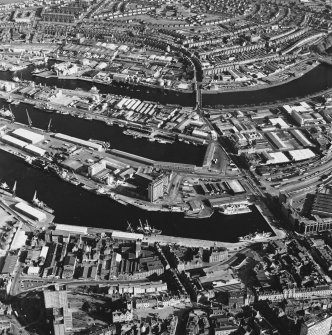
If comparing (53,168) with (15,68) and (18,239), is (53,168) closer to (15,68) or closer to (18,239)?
(18,239)

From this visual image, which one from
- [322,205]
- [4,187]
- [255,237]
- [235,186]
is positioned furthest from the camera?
[4,187]

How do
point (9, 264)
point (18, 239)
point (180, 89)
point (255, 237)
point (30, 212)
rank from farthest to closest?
point (180, 89)
point (30, 212)
point (255, 237)
point (18, 239)
point (9, 264)

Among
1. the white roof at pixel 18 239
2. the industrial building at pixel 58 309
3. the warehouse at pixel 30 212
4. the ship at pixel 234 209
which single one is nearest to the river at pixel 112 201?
the ship at pixel 234 209

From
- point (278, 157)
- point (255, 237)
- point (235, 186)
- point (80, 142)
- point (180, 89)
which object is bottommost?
point (255, 237)

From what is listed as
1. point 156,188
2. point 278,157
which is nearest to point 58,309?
point 156,188

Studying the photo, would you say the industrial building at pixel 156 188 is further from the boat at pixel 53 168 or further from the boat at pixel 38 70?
the boat at pixel 38 70

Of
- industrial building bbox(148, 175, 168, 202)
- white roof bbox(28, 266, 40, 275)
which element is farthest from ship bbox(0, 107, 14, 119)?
white roof bbox(28, 266, 40, 275)

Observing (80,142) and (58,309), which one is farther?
(80,142)
